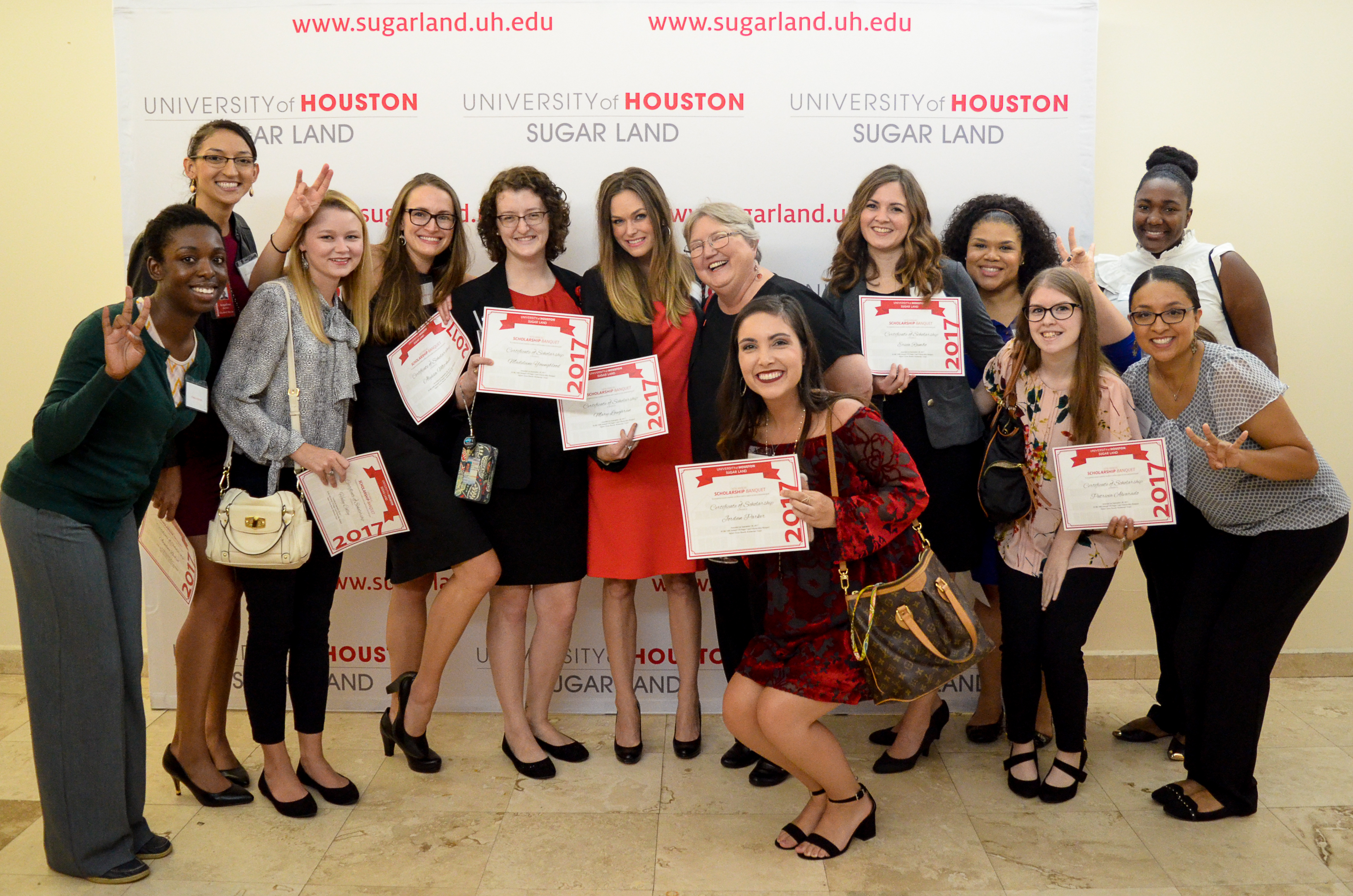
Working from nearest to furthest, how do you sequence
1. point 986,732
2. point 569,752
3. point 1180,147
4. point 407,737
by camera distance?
point 407,737
point 569,752
point 986,732
point 1180,147

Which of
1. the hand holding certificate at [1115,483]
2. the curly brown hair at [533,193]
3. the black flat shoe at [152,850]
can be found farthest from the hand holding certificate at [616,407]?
the black flat shoe at [152,850]

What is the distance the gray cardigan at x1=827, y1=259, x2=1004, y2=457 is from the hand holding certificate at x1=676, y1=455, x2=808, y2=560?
792 mm

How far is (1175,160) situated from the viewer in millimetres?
3713

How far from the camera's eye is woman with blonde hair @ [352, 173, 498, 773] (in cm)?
318

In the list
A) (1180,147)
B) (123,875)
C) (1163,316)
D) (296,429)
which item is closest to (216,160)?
(296,429)

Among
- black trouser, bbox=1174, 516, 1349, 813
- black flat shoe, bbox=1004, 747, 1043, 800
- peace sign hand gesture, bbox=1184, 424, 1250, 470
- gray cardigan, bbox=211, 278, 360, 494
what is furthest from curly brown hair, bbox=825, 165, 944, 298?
gray cardigan, bbox=211, 278, 360, 494

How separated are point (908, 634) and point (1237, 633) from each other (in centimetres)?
113

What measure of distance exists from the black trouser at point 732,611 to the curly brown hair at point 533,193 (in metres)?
1.22

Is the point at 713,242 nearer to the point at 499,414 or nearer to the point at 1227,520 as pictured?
the point at 499,414

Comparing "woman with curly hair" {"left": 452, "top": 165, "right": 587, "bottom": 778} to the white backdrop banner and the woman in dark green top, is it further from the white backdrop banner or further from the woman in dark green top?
the woman in dark green top

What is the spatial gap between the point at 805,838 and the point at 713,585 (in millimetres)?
845

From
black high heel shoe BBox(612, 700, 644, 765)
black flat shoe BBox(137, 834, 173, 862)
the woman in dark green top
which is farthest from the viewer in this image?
black high heel shoe BBox(612, 700, 644, 765)

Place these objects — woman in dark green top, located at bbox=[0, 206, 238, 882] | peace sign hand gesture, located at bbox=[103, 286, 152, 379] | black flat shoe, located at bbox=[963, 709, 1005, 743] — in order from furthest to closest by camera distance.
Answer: black flat shoe, located at bbox=[963, 709, 1005, 743], woman in dark green top, located at bbox=[0, 206, 238, 882], peace sign hand gesture, located at bbox=[103, 286, 152, 379]

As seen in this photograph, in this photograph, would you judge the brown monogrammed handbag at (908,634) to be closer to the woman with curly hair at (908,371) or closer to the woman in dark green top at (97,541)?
the woman with curly hair at (908,371)
